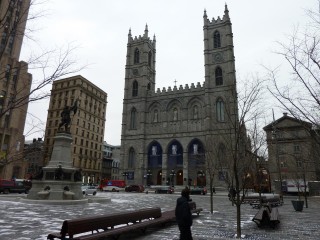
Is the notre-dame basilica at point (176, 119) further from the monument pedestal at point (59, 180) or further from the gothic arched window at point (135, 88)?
the monument pedestal at point (59, 180)

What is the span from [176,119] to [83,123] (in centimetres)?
2565

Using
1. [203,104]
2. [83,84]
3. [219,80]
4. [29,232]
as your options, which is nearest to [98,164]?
[83,84]

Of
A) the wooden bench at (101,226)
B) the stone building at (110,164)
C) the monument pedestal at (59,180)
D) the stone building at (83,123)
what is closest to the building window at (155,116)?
the stone building at (83,123)

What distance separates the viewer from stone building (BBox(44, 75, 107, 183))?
214 feet

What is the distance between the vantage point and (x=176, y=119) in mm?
60469

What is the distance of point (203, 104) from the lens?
A: 2298 inches

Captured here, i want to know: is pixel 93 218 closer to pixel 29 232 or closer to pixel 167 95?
pixel 29 232

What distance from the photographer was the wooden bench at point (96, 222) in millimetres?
5797

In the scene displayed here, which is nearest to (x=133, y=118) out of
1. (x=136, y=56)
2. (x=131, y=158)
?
(x=131, y=158)

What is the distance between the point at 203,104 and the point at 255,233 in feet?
166

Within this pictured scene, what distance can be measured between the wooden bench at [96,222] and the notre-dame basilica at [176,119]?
44.2 metres

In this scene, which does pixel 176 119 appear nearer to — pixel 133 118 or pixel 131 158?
pixel 133 118

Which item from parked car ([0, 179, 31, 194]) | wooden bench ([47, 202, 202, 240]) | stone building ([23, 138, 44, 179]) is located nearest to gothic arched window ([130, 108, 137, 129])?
parked car ([0, 179, 31, 194])

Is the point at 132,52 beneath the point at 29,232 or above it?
above
